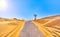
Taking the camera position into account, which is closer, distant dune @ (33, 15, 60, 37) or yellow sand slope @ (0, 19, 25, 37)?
yellow sand slope @ (0, 19, 25, 37)

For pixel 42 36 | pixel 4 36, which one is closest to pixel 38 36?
pixel 42 36

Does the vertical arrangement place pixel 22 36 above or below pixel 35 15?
below

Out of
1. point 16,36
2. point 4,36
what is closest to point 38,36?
point 16,36

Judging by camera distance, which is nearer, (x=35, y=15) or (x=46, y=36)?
(x=46, y=36)

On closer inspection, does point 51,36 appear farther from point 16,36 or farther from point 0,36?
point 0,36

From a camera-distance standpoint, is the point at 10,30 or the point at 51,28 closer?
the point at 10,30

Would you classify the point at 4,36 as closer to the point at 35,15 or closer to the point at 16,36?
the point at 16,36

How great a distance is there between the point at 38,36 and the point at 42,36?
28.0 inches

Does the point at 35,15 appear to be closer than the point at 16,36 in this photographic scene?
No

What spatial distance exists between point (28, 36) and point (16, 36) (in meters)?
2.11

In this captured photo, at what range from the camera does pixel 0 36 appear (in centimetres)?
2303

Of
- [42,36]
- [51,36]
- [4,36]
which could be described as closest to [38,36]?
[42,36]

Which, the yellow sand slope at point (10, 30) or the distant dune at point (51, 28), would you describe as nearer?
the yellow sand slope at point (10, 30)

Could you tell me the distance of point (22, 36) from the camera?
23.5 m
